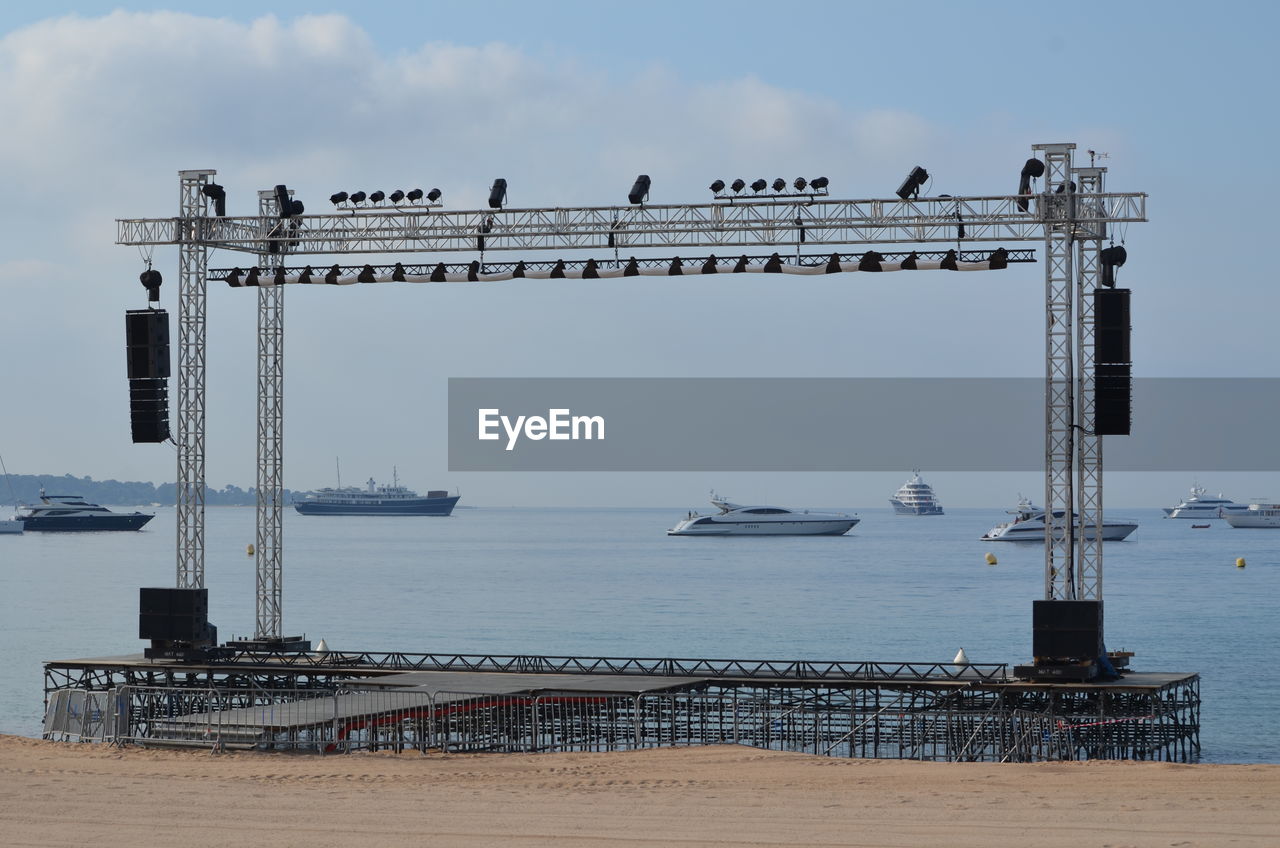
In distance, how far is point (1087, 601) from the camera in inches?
1068

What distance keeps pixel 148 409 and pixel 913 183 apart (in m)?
15.0

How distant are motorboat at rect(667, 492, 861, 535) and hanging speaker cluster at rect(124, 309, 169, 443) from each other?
13952 cm

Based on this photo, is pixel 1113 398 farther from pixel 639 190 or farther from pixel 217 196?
pixel 217 196

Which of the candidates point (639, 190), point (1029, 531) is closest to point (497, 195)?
point (639, 190)

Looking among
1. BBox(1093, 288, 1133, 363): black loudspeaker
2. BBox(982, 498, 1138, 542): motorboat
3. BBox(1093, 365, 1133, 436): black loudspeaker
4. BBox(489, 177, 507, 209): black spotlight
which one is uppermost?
BBox(489, 177, 507, 209): black spotlight

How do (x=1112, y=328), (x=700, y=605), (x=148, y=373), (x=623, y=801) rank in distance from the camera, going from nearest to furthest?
1. (x=623, y=801)
2. (x=1112, y=328)
3. (x=148, y=373)
4. (x=700, y=605)

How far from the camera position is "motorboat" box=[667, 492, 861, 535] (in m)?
170

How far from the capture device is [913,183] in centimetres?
2833

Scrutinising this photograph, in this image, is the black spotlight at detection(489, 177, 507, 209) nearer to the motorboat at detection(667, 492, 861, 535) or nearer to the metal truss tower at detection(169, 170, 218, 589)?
the metal truss tower at detection(169, 170, 218, 589)

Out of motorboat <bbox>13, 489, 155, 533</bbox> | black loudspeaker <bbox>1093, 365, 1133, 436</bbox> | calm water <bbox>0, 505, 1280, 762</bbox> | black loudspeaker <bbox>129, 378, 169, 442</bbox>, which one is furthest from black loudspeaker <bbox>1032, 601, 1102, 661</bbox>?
motorboat <bbox>13, 489, 155, 533</bbox>

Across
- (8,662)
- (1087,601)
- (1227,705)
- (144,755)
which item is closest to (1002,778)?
(1087,601)

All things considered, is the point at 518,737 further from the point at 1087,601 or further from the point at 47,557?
the point at 47,557

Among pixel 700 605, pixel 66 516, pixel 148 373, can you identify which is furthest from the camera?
pixel 66 516

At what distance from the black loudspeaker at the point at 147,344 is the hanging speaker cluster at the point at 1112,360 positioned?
17319 millimetres
